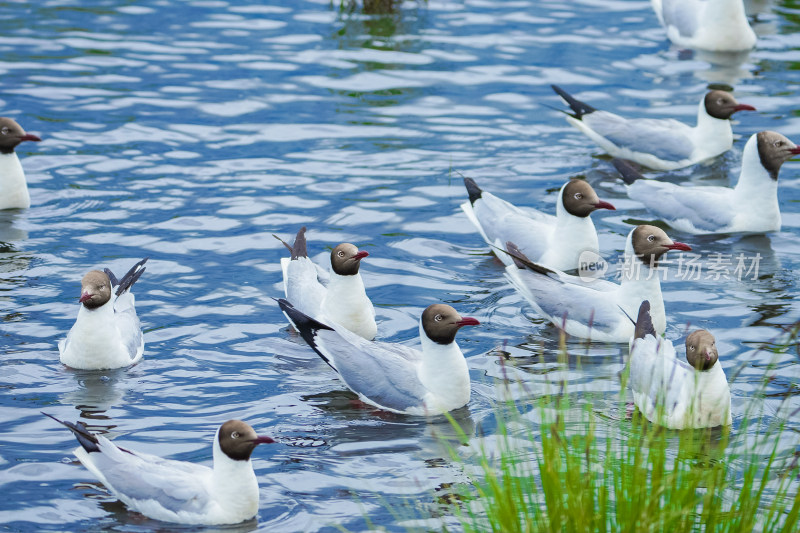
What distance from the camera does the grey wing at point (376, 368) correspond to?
28.3 ft

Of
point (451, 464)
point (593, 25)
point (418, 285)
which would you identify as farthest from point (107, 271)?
point (593, 25)

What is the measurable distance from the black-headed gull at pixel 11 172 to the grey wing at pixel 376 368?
4854 mm

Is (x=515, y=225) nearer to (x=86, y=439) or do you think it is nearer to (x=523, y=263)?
(x=523, y=263)

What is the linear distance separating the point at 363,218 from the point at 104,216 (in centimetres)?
269

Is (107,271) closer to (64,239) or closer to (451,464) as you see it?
(64,239)

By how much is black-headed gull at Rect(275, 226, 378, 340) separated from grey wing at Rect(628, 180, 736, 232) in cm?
379

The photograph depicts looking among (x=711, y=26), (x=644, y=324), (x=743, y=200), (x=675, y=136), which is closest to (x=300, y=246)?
(x=644, y=324)

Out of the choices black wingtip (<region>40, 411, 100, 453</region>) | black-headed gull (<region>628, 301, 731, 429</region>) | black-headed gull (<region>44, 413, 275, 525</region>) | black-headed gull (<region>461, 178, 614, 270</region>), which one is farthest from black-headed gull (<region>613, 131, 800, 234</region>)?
black wingtip (<region>40, 411, 100, 453</region>)

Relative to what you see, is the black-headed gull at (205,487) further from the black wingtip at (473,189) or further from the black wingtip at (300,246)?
the black wingtip at (473,189)

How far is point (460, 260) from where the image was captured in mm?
11547

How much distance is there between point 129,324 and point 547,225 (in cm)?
423

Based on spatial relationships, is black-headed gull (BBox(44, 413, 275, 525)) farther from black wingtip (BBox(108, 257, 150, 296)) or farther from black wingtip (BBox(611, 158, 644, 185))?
black wingtip (BBox(611, 158, 644, 185))

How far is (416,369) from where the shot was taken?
28.6 ft

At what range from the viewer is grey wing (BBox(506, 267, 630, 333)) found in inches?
383
